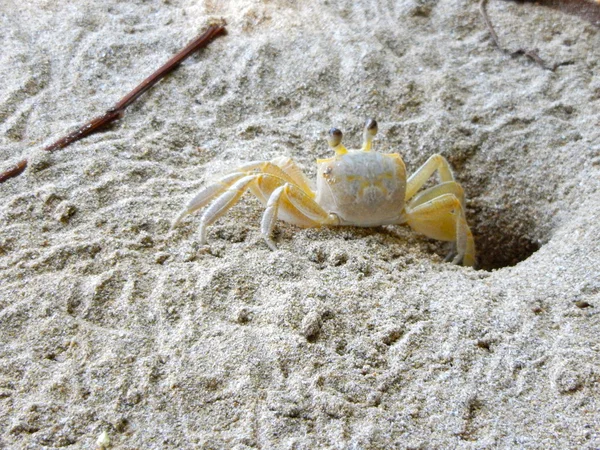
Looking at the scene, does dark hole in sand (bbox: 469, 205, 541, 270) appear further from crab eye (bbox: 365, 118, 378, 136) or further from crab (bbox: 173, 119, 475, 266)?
crab eye (bbox: 365, 118, 378, 136)

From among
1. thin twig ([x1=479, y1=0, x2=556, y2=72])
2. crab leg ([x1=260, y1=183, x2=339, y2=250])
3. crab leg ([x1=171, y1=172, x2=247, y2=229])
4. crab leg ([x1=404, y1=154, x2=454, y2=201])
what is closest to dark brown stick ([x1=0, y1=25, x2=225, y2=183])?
crab leg ([x1=171, y1=172, x2=247, y2=229])

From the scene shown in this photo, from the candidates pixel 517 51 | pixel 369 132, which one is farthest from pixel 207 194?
pixel 517 51

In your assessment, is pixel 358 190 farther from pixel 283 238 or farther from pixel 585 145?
pixel 585 145

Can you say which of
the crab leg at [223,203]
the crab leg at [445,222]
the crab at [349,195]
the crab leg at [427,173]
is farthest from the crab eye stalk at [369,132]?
the crab leg at [223,203]

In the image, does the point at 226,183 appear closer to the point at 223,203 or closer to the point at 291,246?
the point at 223,203

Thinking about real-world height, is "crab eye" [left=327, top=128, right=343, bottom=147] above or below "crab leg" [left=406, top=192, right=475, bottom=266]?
above

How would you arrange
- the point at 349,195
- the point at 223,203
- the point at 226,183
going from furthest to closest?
1. the point at 349,195
2. the point at 226,183
3. the point at 223,203
